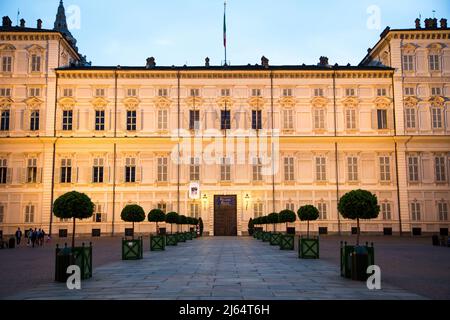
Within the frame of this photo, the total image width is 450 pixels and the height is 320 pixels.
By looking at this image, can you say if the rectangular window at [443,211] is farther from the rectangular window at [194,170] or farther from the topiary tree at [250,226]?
the rectangular window at [194,170]

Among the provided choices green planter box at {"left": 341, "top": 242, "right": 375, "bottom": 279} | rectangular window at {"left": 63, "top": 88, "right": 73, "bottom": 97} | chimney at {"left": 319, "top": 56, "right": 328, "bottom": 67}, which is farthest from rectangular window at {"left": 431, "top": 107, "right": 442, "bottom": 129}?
green planter box at {"left": 341, "top": 242, "right": 375, "bottom": 279}

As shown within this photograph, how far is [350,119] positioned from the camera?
50.7 meters

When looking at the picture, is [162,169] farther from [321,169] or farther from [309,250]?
[309,250]

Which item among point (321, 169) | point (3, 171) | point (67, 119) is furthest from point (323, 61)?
point (3, 171)

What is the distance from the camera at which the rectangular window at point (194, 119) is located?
50.5 meters

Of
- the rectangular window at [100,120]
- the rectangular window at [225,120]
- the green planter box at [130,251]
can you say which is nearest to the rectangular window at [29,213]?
the rectangular window at [100,120]

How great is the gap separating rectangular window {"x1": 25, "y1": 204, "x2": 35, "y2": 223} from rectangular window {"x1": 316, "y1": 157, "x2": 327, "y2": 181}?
1141 inches

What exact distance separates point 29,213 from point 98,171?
7.85 m

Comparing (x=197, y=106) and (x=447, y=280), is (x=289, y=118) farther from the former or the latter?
(x=447, y=280)

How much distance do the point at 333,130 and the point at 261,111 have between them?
7753 millimetres

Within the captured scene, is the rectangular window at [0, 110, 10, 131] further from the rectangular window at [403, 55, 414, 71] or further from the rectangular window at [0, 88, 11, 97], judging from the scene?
the rectangular window at [403, 55, 414, 71]

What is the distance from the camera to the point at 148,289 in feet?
40.7

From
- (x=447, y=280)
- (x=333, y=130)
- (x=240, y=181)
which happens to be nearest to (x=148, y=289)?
(x=447, y=280)

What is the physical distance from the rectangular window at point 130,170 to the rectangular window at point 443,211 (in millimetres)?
31208
